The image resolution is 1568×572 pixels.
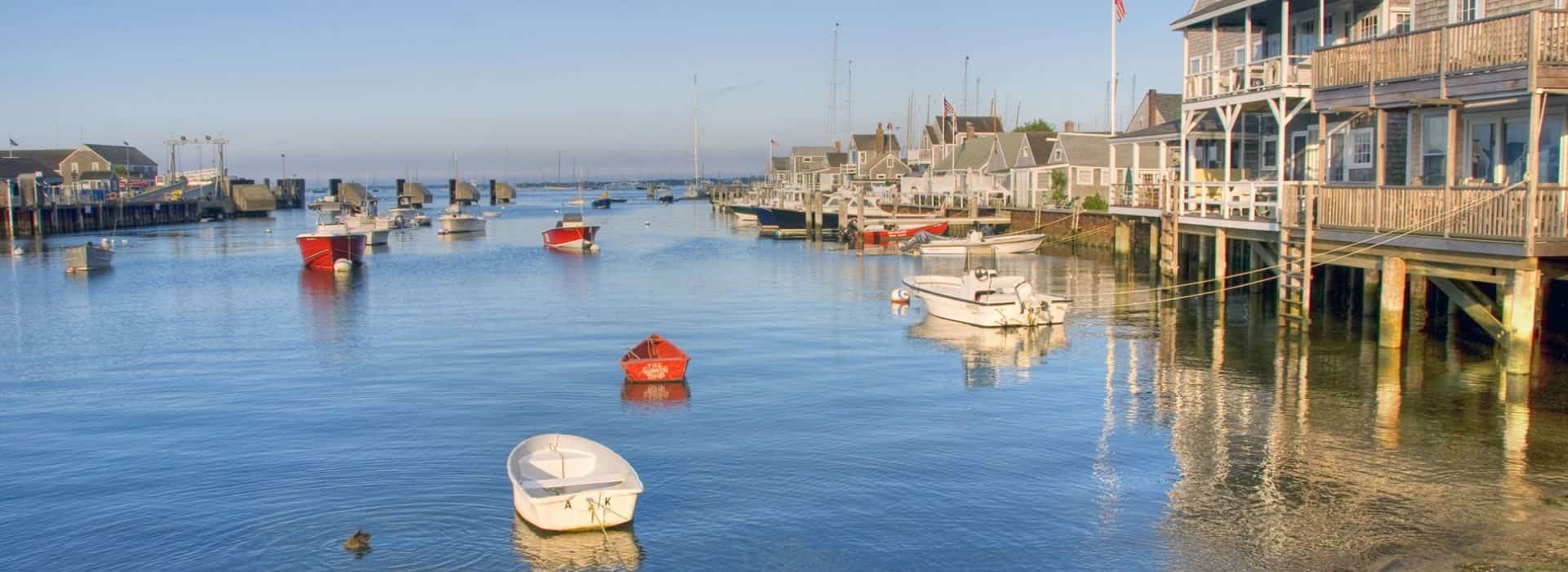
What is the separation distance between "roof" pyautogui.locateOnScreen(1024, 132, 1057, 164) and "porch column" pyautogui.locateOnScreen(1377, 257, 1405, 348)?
57038mm

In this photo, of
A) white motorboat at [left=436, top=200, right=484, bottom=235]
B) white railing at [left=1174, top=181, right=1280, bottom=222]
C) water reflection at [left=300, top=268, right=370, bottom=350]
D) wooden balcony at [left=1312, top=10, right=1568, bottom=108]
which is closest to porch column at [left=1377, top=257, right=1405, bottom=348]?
wooden balcony at [left=1312, top=10, right=1568, bottom=108]

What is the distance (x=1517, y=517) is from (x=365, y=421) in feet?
61.8

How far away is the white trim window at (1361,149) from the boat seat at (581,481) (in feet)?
84.2

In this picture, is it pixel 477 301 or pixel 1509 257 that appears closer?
pixel 1509 257

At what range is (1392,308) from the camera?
2741 cm

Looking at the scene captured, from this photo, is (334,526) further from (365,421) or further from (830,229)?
(830,229)

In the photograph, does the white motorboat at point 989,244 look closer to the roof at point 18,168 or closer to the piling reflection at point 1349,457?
the piling reflection at point 1349,457

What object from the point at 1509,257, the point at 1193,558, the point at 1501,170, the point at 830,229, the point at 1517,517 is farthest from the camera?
the point at 830,229

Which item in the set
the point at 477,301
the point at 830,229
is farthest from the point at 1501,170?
the point at 830,229

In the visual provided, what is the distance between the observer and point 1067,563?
1501 centimetres

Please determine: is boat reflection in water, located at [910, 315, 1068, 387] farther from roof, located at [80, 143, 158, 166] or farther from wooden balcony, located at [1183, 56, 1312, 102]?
roof, located at [80, 143, 158, 166]

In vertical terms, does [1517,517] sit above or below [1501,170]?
below

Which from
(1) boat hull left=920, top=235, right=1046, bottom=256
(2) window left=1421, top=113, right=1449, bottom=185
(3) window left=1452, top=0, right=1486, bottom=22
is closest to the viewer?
(3) window left=1452, top=0, right=1486, bottom=22

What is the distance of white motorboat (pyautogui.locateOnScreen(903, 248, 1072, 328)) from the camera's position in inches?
1377
